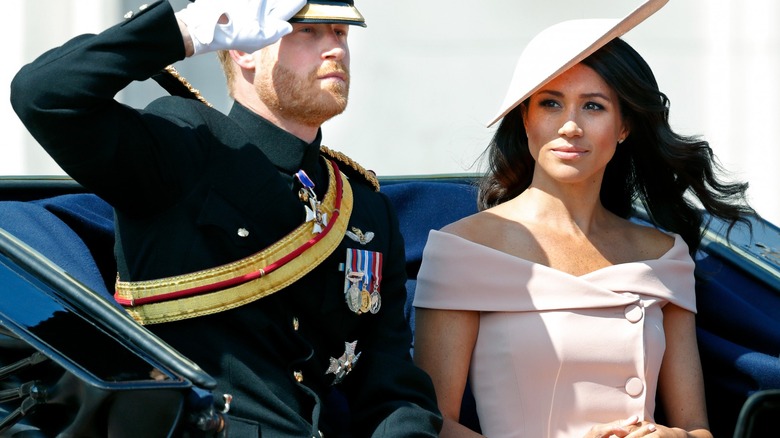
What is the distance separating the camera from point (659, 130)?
10.6ft

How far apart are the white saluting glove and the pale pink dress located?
831 millimetres

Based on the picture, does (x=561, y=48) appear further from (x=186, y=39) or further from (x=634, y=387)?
(x=186, y=39)

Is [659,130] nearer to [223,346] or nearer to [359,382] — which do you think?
[359,382]

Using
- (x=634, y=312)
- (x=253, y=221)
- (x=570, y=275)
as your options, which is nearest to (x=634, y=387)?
(x=634, y=312)

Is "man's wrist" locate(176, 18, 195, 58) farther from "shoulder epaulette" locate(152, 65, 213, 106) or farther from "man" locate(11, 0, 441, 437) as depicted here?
"shoulder epaulette" locate(152, 65, 213, 106)

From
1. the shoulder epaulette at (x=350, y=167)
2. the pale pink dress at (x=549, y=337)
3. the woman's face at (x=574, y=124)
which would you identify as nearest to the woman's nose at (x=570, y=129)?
the woman's face at (x=574, y=124)

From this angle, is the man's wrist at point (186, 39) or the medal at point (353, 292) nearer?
the man's wrist at point (186, 39)

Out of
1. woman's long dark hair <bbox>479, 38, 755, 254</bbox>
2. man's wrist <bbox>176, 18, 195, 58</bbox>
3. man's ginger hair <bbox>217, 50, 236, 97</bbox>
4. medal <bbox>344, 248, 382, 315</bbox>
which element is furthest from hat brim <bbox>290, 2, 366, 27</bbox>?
woman's long dark hair <bbox>479, 38, 755, 254</bbox>

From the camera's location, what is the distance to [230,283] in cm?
253

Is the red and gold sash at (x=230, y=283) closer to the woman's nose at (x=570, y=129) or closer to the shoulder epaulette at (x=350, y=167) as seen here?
the shoulder epaulette at (x=350, y=167)

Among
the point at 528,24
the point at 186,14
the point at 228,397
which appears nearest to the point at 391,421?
the point at 228,397

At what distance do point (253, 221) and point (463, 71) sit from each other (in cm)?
214

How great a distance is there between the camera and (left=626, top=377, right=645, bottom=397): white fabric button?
2984 mm

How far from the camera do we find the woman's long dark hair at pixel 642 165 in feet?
10.3
